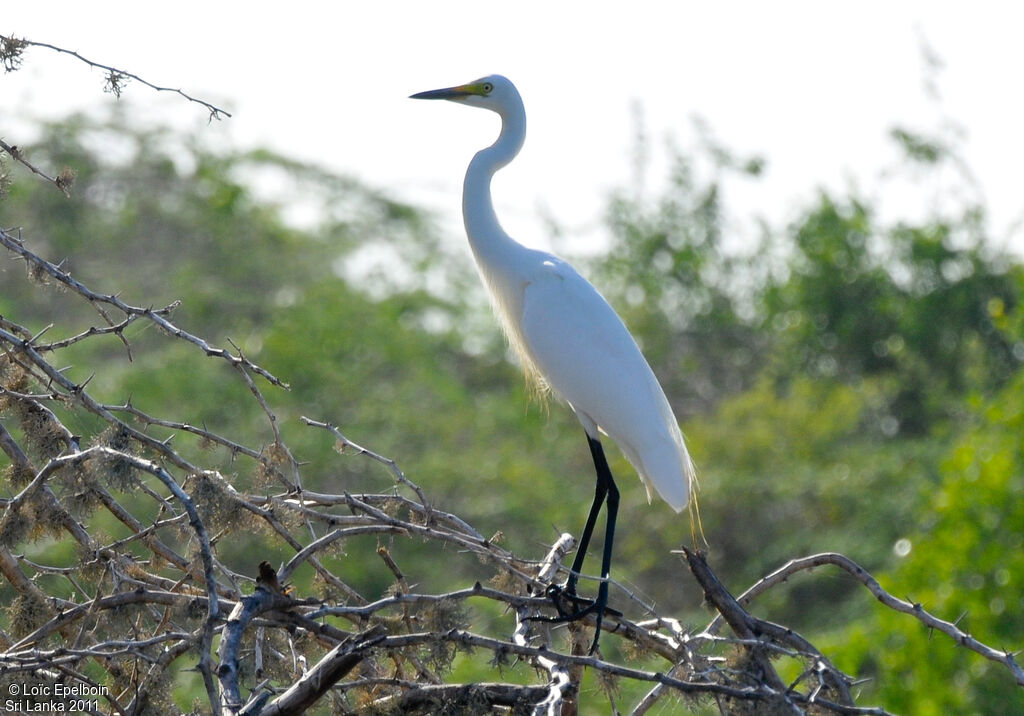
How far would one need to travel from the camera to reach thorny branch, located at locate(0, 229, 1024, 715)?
2.07 m

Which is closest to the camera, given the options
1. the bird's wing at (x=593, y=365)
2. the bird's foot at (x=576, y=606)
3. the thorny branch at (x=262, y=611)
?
the thorny branch at (x=262, y=611)

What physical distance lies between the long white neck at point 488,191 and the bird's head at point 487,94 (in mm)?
18

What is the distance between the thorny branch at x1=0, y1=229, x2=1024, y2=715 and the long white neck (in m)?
1.25

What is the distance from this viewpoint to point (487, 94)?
3916 mm

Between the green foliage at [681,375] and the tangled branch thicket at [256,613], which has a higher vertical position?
the green foliage at [681,375]

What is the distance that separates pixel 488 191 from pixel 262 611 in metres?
1.96

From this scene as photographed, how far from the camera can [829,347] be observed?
36.4 feet

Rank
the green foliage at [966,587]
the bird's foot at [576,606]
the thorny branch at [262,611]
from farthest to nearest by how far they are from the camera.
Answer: the green foliage at [966,587], the bird's foot at [576,606], the thorny branch at [262,611]

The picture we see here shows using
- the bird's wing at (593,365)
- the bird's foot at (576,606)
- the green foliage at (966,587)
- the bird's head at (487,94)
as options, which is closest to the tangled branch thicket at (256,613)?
the bird's foot at (576,606)

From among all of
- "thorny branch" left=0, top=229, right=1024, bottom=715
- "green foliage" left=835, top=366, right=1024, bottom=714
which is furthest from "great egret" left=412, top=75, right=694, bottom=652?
"green foliage" left=835, top=366, right=1024, bottom=714

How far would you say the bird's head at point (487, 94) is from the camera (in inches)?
153

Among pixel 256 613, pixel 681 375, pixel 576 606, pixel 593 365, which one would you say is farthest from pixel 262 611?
pixel 681 375

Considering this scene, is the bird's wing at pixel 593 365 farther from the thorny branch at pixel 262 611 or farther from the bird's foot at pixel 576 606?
the thorny branch at pixel 262 611

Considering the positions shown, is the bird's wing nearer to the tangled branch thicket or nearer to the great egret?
the great egret
